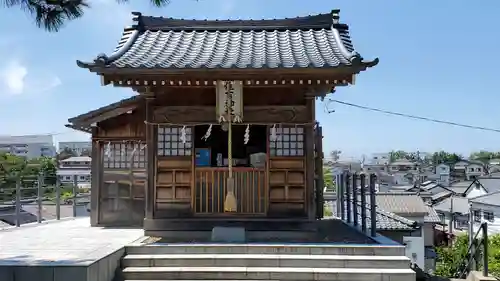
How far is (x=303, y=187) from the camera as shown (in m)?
8.98

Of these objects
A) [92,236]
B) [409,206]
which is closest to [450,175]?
[409,206]

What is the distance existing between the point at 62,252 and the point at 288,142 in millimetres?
4535

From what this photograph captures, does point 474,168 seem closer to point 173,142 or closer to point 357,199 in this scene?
point 357,199

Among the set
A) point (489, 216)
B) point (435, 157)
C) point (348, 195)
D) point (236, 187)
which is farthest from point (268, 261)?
point (435, 157)

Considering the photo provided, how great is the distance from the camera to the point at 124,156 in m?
11.1

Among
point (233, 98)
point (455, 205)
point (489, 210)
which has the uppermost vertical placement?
point (233, 98)

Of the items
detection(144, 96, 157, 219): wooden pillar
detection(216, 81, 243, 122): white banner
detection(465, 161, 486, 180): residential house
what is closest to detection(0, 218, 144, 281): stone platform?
detection(144, 96, 157, 219): wooden pillar

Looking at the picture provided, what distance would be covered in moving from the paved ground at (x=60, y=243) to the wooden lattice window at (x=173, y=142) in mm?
1769


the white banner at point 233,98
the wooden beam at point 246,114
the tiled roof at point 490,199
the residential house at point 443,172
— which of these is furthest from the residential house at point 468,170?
the white banner at point 233,98

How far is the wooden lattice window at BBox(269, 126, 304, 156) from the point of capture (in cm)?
907

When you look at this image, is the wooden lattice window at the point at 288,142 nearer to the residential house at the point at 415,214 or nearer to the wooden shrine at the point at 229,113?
the wooden shrine at the point at 229,113

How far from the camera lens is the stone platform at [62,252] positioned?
19.3ft

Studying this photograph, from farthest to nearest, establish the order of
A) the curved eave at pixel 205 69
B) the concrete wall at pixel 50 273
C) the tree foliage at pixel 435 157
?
the tree foliage at pixel 435 157, the curved eave at pixel 205 69, the concrete wall at pixel 50 273

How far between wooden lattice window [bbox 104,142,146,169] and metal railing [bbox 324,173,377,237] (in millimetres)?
4944
